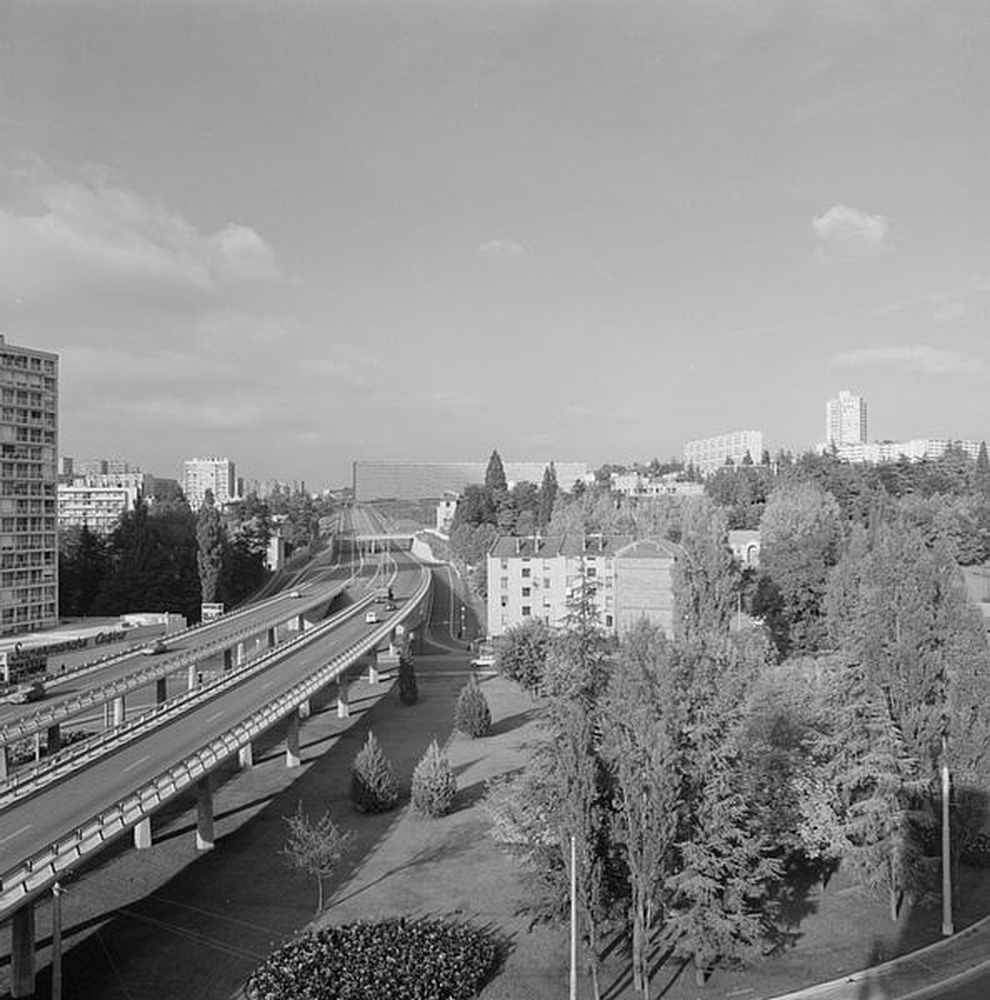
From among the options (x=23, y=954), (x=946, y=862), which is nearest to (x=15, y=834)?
(x=23, y=954)

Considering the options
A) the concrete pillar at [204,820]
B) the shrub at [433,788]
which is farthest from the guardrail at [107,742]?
the shrub at [433,788]

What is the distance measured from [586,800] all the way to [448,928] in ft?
23.6

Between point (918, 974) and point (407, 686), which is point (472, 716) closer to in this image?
point (407, 686)

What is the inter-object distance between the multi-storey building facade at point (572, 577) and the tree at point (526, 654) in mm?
12752

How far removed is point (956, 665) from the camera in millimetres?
30797

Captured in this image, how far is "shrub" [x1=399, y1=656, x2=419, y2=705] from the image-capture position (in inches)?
2384

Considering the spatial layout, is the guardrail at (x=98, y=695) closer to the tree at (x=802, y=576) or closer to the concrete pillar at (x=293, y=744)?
the concrete pillar at (x=293, y=744)

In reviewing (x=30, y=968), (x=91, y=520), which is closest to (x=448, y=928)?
(x=30, y=968)

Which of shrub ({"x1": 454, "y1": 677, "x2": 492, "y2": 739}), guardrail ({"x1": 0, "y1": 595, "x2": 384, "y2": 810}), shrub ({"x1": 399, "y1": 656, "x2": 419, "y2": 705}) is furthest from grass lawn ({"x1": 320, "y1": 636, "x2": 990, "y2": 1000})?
shrub ({"x1": 399, "y1": 656, "x2": 419, "y2": 705})

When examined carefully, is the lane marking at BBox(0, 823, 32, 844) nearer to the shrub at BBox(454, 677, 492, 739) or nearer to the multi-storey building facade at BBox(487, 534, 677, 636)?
the shrub at BBox(454, 677, 492, 739)

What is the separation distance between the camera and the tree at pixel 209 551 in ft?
298

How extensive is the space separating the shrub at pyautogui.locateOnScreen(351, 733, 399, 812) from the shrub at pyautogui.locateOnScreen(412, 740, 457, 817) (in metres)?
1.25

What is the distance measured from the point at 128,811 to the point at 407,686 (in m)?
35.6

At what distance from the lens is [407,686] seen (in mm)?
60781
